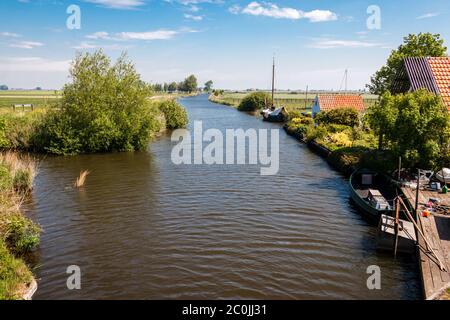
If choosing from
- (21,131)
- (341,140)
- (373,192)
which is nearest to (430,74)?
(341,140)

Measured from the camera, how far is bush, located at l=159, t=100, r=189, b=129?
178 ft

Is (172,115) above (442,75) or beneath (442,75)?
beneath

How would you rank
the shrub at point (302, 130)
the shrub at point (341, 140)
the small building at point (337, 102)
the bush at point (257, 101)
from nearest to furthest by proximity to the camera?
the shrub at point (341, 140) < the shrub at point (302, 130) < the small building at point (337, 102) < the bush at point (257, 101)

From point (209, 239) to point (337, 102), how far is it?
3960 cm

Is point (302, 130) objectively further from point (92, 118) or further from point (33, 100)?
point (33, 100)

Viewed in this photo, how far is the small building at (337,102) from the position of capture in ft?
164

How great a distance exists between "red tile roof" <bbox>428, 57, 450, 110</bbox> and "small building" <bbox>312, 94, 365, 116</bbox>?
23156mm

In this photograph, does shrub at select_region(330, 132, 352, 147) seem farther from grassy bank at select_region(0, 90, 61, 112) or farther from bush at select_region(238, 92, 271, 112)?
bush at select_region(238, 92, 271, 112)

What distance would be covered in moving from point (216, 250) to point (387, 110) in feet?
45.9

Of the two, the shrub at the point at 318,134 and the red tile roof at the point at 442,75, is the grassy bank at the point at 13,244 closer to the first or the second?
the red tile roof at the point at 442,75

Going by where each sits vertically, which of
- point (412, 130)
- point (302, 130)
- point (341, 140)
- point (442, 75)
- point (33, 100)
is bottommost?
point (341, 140)

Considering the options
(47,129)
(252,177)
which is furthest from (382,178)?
(47,129)

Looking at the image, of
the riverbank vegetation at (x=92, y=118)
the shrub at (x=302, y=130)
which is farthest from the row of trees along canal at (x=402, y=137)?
the riverbank vegetation at (x=92, y=118)

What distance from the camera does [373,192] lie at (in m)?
19.7
